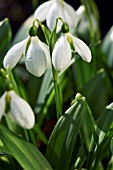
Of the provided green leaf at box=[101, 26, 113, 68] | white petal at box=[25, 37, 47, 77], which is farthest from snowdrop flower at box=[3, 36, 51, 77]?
green leaf at box=[101, 26, 113, 68]

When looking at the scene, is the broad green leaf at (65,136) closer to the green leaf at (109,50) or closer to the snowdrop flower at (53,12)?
the snowdrop flower at (53,12)

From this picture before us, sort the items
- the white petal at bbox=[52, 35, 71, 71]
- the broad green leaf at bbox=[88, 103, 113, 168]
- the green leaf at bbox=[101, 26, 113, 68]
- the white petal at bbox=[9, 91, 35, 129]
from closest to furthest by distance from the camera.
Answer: the white petal at bbox=[9, 91, 35, 129], the white petal at bbox=[52, 35, 71, 71], the broad green leaf at bbox=[88, 103, 113, 168], the green leaf at bbox=[101, 26, 113, 68]

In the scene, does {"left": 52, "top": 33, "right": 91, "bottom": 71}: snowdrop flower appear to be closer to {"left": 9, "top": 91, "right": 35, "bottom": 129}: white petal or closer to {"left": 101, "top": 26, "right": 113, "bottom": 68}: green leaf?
{"left": 9, "top": 91, "right": 35, "bottom": 129}: white petal

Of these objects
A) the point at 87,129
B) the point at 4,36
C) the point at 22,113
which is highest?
the point at 4,36

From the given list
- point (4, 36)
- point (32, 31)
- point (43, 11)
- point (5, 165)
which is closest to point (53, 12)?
point (43, 11)

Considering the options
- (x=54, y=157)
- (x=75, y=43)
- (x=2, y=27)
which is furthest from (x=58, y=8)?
(x=54, y=157)

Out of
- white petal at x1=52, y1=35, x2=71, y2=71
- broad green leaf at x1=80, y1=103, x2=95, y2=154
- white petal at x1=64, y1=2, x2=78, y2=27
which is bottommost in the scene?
broad green leaf at x1=80, y1=103, x2=95, y2=154

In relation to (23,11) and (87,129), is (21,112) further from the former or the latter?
(23,11)

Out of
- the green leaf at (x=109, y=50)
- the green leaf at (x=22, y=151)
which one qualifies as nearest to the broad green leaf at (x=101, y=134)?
the green leaf at (x=22, y=151)
